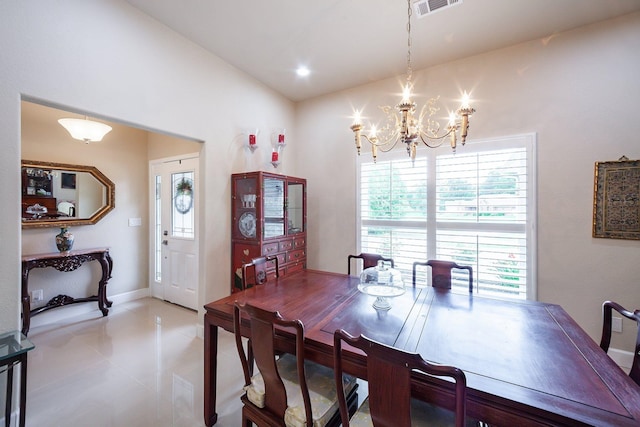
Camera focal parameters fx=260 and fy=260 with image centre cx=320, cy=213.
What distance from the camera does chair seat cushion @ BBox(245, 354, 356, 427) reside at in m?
1.29

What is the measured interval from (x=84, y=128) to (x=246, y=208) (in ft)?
6.19

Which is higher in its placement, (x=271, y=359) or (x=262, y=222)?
(x=262, y=222)

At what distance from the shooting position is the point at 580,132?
2.49 meters

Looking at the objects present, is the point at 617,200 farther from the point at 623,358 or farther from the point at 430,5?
the point at 430,5

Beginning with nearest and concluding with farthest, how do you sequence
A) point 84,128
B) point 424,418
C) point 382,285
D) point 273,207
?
1. point 424,418
2. point 382,285
3. point 84,128
4. point 273,207

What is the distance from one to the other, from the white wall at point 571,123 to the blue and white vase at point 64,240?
4.68 meters

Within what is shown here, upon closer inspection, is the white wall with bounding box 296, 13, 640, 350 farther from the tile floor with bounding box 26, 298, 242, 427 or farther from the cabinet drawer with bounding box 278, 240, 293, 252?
the tile floor with bounding box 26, 298, 242, 427

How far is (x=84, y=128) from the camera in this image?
2.81m

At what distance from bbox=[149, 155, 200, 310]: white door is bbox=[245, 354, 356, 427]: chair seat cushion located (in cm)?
253

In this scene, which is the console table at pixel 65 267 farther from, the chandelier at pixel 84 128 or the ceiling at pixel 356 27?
the ceiling at pixel 356 27

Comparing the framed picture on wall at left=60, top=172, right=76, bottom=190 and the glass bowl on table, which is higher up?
the framed picture on wall at left=60, top=172, right=76, bottom=190

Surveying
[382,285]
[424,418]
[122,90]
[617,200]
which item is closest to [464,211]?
[617,200]

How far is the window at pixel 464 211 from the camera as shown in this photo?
A: 273 centimetres

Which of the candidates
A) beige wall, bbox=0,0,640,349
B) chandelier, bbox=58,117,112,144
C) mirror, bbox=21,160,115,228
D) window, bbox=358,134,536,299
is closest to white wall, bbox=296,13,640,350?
beige wall, bbox=0,0,640,349
